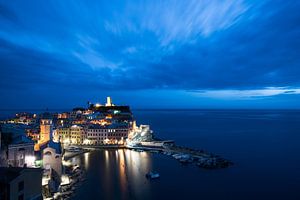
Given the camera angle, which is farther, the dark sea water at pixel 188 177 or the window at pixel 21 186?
the dark sea water at pixel 188 177

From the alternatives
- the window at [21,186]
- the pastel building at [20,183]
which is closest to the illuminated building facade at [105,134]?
the pastel building at [20,183]

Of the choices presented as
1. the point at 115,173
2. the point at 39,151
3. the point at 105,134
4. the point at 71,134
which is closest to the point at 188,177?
the point at 115,173

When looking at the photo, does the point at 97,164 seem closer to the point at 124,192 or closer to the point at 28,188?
the point at 124,192

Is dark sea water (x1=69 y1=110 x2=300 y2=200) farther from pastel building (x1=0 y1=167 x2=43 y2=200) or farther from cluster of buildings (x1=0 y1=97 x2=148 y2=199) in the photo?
pastel building (x1=0 y1=167 x2=43 y2=200)

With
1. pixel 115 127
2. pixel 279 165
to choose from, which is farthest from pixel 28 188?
pixel 115 127

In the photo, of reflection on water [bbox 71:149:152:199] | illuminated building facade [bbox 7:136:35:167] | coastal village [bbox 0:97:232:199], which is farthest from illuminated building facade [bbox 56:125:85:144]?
illuminated building facade [bbox 7:136:35:167]

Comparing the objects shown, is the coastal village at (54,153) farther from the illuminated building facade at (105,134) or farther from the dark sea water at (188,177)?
the dark sea water at (188,177)
